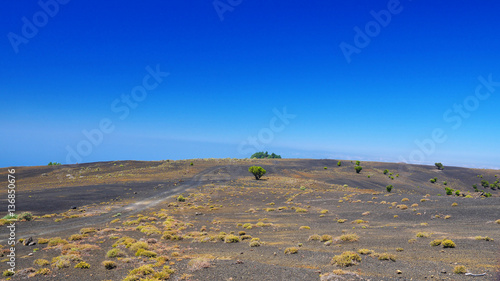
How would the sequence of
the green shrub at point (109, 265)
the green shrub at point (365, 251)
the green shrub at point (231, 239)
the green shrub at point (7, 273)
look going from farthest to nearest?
the green shrub at point (231, 239)
the green shrub at point (365, 251)
the green shrub at point (109, 265)
the green shrub at point (7, 273)

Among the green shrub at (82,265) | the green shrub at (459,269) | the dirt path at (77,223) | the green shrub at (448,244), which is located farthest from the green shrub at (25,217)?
the green shrub at (448,244)

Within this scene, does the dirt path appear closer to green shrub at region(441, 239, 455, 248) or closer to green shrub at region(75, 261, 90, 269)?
green shrub at region(75, 261, 90, 269)

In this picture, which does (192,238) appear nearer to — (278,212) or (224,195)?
(278,212)

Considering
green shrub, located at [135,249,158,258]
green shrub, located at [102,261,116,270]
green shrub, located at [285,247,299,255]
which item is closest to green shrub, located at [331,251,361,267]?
green shrub, located at [285,247,299,255]

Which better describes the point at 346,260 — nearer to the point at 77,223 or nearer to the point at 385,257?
the point at 385,257

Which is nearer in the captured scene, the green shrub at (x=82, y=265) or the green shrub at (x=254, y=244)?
the green shrub at (x=82, y=265)

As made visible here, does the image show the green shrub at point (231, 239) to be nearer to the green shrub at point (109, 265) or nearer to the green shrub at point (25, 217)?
the green shrub at point (109, 265)

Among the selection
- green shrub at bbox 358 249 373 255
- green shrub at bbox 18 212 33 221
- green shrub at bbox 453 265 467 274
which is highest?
green shrub at bbox 453 265 467 274

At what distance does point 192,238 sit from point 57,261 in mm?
9018

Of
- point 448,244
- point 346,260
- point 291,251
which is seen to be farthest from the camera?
point 291,251

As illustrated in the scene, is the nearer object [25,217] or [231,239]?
[231,239]

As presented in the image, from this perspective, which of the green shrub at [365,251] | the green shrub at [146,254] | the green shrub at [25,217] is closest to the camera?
the green shrub at [365,251]

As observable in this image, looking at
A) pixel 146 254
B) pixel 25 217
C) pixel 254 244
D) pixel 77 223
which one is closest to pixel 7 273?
pixel 146 254

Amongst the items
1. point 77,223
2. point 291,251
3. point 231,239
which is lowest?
point 77,223
